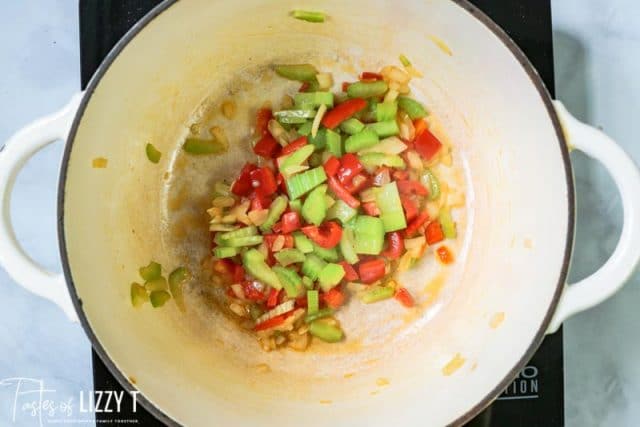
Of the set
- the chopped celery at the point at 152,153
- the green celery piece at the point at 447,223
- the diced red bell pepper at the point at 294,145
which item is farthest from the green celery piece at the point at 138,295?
the green celery piece at the point at 447,223

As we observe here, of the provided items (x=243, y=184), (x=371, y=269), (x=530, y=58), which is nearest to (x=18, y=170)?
(x=243, y=184)

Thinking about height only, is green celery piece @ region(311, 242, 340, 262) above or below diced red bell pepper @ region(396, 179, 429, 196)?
below

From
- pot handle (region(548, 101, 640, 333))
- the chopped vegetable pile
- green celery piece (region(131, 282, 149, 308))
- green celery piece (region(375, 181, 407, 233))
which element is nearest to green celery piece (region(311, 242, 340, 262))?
the chopped vegetable pile

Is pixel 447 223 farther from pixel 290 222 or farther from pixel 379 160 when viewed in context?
pixel 290 222

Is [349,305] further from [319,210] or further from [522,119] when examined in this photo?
[522,119]

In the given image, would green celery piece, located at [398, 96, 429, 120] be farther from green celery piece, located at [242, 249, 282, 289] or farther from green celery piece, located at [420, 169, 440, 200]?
green celery piece, located at [242, 249, 282, 289]

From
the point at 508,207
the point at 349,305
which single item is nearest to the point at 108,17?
the point at 349,305
